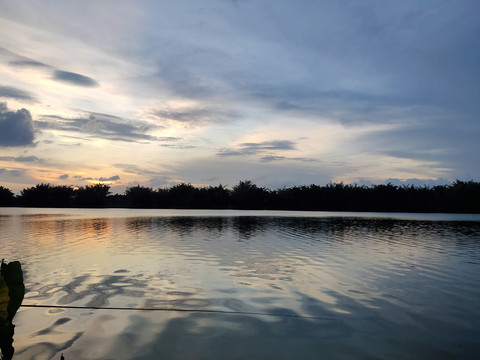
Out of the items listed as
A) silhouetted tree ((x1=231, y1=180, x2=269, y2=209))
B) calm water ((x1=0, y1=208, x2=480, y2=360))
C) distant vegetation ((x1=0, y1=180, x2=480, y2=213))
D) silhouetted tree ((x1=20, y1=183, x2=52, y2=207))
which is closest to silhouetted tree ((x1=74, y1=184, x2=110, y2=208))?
distant vegetation ((x1=0, y1=180, x2=480, y2=213))

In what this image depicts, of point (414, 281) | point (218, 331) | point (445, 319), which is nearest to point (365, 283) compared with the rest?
point (414, 281)

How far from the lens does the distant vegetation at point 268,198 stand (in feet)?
229

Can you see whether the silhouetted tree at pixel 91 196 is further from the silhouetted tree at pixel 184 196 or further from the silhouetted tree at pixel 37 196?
the silhouetted tree at pixel 184 196

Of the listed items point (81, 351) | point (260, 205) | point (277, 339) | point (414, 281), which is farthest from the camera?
point (260, 205)

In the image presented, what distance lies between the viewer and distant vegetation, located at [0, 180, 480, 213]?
69938mm

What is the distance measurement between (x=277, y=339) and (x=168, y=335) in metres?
1.51

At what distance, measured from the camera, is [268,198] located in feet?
264

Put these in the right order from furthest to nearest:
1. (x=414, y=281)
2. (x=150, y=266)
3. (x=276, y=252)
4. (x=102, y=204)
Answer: (x=102, y=204)
(x=276, y=252)
(x=150, y=266)
(x=414, y=281)

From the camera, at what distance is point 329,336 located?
533cm

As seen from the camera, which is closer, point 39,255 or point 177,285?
point 177,285

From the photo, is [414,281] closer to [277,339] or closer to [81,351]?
[277,339]

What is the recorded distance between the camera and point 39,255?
41.4ft

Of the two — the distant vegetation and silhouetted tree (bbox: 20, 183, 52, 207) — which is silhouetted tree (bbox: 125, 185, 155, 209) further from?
silhouetted tree (bbox: 20, 183, 52, 207)

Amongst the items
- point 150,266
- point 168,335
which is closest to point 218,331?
point 168,335
